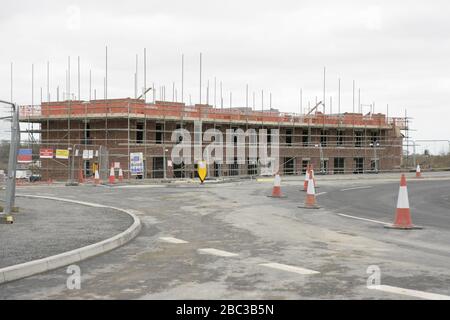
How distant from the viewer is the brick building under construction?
130 ft

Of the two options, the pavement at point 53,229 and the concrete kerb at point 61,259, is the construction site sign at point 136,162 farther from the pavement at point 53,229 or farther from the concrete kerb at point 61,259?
the concrete kerb at point 61,259

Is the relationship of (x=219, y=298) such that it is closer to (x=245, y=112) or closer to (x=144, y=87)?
(x=144, y=87)

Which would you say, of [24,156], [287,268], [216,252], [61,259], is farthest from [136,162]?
[287,268]

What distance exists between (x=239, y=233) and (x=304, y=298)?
5093mm

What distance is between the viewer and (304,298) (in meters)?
5.48

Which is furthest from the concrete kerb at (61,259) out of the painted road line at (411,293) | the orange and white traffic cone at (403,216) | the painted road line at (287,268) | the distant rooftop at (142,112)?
the distant rooftop at (142,112)

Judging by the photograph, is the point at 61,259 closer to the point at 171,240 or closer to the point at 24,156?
the point at 171,240

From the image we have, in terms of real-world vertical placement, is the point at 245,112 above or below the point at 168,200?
above

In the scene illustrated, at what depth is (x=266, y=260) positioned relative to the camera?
768 centimetres

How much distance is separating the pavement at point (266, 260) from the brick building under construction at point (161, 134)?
21978 mm

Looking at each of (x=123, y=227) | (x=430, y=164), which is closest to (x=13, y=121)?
(x=123, y=227)

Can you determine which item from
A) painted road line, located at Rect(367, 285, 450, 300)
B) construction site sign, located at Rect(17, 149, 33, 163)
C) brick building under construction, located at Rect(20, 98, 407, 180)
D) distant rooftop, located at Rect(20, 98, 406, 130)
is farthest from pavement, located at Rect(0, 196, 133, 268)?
distant rooftop, located at Rect(20, 98, 406, 130)

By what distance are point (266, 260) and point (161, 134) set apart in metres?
35.8
